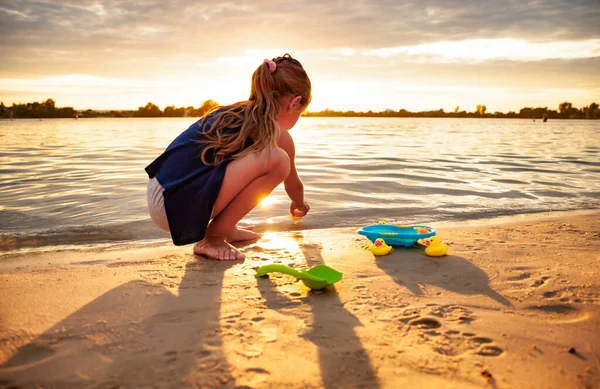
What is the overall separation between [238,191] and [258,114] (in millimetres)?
518

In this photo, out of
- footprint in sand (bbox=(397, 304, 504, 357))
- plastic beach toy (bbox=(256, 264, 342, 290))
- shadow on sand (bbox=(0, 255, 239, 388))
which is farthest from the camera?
plastic beach toy (bbox=(256, 264, 342, 290))

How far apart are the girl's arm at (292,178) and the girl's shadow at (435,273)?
914 mm

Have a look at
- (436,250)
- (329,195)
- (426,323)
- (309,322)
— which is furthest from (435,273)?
(329,195)

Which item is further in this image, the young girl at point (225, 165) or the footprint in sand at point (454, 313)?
the young girl at point (225, 165)

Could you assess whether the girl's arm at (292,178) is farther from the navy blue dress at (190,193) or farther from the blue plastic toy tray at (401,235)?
the blue plastic toy tray at (401,235)

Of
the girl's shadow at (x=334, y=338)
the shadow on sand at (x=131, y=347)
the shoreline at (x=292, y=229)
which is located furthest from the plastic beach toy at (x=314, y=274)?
the shoreline at (x=292, y=229)

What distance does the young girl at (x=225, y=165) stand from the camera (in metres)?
2.74

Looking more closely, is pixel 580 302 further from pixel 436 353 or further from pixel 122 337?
pixel 122 337

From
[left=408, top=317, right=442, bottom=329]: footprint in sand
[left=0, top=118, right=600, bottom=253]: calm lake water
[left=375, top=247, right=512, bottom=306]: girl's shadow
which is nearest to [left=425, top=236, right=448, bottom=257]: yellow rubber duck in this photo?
[left=375, top=247, right=512, bottom=306]: girl's shadow

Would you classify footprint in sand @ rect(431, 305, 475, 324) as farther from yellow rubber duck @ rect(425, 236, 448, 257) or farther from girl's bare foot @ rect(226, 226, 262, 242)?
girl's bare foot @ rect(226, 226, 262, 242)

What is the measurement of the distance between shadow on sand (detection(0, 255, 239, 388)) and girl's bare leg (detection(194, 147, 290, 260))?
2.38ft

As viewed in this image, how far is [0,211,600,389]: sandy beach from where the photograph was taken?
142cm

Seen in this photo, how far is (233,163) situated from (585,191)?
5.10m

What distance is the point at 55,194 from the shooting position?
5.50 metres
